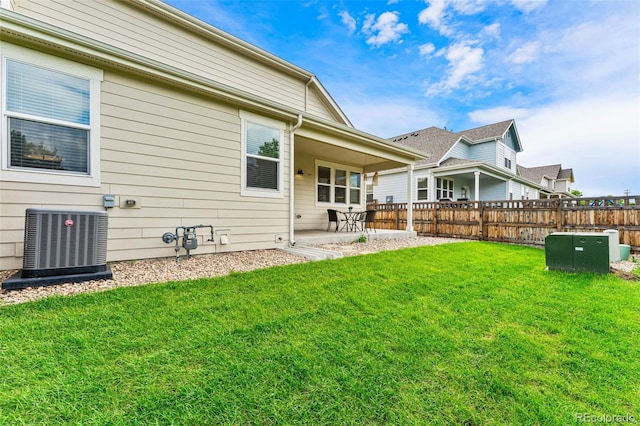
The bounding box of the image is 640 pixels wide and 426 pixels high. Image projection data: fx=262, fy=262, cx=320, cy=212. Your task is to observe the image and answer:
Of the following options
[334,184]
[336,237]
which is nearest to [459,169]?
[334,184]

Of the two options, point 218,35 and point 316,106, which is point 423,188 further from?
point 218,35

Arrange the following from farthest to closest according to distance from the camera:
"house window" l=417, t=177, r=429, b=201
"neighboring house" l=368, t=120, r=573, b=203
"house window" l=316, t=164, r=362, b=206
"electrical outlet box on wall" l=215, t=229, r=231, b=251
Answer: "house window" l=417, t=177, r=429, b=201 < "neighboring house" l=368, t=120, r=573, b=203 < "house window" l=316, t=164, r=362, b=206 < "electrical outlet box on wall" l=215, t=229, r=231, b=251

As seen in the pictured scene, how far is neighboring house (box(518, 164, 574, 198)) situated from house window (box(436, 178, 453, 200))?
14.1m

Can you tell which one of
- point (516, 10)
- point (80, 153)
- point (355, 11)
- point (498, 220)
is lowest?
point (498, 220)

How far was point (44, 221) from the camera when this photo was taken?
9.78 feet

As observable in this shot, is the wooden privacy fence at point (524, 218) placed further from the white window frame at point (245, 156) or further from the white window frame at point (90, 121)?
the white window frame at point (90, 121)

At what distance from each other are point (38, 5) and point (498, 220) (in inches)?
507

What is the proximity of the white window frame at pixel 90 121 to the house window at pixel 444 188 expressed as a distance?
47.4ft

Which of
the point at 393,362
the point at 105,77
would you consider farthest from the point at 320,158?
the point at 393,362

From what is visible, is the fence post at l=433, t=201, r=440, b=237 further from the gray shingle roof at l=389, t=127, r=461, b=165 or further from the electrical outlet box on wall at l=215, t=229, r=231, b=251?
the electrical outlet box on wall at l=215, t=229, r=231, b=251

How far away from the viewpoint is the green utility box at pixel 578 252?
14.0 ft

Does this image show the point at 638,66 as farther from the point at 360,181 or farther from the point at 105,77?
the point at 105,77

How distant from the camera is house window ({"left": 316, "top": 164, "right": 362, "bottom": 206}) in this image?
9289mm

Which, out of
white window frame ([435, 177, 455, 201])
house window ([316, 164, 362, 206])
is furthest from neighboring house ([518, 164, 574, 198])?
house window ([316, 164, 362, 206])
